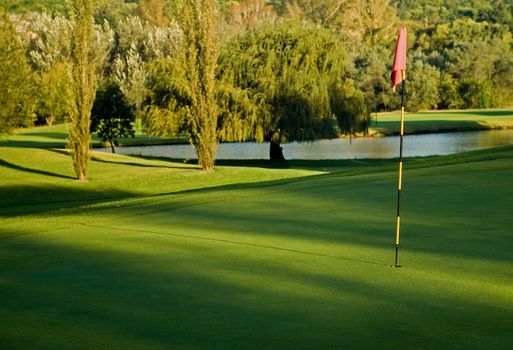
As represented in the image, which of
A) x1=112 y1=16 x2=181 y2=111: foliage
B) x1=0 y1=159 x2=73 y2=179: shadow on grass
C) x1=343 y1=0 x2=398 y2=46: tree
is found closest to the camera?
x1=0 y1=159 x2=73 y2=179: shadow on grass

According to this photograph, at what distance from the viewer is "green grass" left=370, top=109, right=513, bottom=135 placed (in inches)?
2944

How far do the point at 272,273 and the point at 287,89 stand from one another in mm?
35994

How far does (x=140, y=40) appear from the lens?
9606cm

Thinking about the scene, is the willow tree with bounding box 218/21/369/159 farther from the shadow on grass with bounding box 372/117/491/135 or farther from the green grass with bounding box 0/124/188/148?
the shadow on grass with bounding box 372/117/491/135

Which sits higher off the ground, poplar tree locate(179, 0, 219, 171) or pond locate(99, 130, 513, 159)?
poplar tree locate(179, 0, 219, 171)

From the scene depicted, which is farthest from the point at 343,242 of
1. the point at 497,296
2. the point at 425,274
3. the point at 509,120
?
the point at 509,120

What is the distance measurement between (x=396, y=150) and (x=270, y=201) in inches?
1646

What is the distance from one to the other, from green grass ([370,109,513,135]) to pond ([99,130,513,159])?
4.54 metres

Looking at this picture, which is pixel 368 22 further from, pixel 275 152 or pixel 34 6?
pixel 275 152

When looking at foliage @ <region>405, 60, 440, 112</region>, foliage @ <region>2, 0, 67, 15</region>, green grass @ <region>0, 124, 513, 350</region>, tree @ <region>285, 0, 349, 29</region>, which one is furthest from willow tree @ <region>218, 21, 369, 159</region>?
tree @ <region>285, 0, 349, 29</region>

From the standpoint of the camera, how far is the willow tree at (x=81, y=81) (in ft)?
102

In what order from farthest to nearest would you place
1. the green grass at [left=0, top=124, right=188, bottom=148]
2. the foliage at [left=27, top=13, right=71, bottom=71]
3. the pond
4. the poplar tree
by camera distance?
1. the foliage at [left=27, top=13, right=71, bottom=71]
2. the green grass at [left=0, top=124, right=188, bottom=148]
3. the pond
4. the poplar tree

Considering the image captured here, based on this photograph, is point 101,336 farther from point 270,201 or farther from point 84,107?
point 84,107

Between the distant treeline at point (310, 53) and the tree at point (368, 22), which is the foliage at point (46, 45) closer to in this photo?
the distant treeline at point (310, 53)
